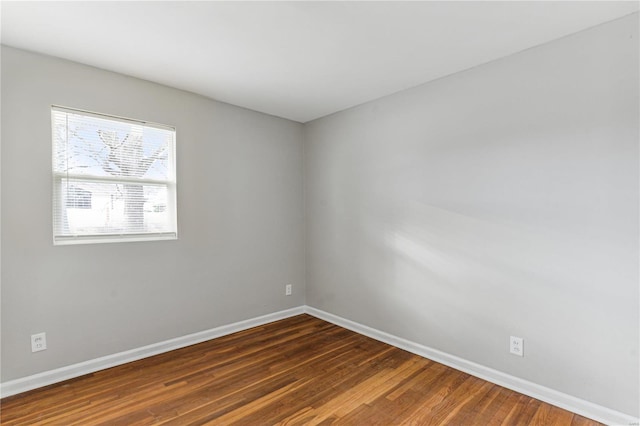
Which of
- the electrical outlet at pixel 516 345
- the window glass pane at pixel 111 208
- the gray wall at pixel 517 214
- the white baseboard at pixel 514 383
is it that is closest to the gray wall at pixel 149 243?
the window glass pane at pixel 111 208

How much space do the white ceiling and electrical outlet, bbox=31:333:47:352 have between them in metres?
2.13

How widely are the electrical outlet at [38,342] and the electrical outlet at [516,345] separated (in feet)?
11.6

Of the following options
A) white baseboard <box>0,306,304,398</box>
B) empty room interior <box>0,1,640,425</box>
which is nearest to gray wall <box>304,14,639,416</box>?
empty room interior <box>0,1,640,425</box>

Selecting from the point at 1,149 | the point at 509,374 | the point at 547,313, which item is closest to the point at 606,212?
the point at 547,313

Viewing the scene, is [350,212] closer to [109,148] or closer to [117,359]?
[109,148]

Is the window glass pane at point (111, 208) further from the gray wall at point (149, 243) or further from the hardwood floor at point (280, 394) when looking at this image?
the hardwood floor at point (280, 394)

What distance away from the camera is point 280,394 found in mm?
2244

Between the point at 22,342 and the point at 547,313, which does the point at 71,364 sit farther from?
the point at 547,313

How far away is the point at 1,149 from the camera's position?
2.20 metres

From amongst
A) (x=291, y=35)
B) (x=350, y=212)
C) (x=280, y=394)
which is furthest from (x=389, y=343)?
(x=291, y=35)

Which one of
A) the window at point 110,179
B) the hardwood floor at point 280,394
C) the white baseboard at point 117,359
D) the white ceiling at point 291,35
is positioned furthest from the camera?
the window at point 110,179

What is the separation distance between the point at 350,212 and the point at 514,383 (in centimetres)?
211

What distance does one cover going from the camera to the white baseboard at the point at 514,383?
1.92 m

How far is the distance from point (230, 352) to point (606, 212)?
312 cm
